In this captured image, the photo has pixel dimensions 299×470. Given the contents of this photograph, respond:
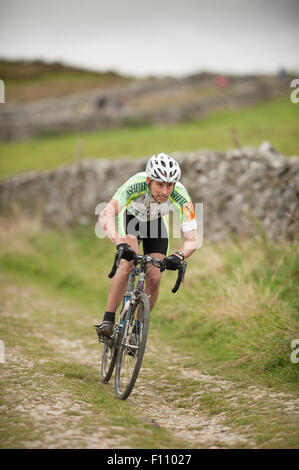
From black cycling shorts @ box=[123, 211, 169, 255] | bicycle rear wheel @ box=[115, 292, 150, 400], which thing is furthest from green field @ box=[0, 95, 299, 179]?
bicycle rear wheel @ box=[115, 292, 150, 400]

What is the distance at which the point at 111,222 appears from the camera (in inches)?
223

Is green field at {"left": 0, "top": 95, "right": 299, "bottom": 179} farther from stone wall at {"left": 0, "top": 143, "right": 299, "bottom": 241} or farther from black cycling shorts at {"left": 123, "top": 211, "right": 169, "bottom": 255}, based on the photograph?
black cycling shorts at {"left": 123, "top": 211, "right": 169, "bottom": 255}

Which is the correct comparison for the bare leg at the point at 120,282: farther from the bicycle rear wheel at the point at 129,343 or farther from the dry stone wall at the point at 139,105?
the dry stone wall at the point at 139,105

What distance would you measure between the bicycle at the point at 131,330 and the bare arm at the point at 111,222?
0.36m

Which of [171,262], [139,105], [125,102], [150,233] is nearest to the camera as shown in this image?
[171,262]

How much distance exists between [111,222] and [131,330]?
1.10 meters

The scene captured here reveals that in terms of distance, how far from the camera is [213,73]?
148ft

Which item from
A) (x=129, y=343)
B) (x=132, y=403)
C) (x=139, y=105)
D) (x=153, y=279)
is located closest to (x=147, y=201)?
(x=153, y=279)

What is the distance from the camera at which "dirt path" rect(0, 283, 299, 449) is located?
422 centimetres

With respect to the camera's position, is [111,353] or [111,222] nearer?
[111,222]

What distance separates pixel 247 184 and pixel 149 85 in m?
35.5

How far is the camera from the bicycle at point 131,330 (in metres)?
5.17

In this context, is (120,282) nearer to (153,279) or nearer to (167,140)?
(153,279)
